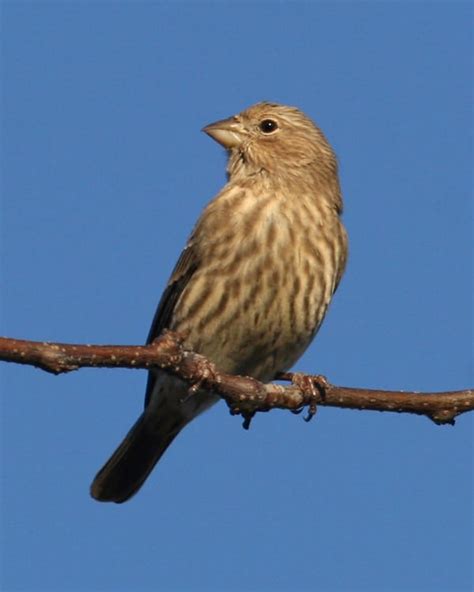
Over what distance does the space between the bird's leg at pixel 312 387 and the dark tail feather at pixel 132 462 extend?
187 cm

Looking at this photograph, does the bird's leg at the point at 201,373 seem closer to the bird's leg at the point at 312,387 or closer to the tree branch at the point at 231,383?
the tree branch at the point at 231,383

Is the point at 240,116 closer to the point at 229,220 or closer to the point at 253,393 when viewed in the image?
the point at 229,220

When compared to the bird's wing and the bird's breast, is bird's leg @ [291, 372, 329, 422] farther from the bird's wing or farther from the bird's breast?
the bird's wing

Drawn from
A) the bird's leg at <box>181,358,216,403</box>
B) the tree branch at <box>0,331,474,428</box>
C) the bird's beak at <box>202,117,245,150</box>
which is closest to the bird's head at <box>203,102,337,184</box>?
the bird's beak at <box>202,117,245,150</box>

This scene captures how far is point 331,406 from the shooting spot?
19.6ft

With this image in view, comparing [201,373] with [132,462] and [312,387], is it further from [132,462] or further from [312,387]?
[132,462]

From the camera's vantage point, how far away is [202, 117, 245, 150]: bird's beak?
8.55 meters

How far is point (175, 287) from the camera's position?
7859 millimetres

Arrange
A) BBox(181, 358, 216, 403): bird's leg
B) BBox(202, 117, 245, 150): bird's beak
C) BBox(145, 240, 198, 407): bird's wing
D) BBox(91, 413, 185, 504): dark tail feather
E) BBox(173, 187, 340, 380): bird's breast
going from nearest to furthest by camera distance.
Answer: BBox(181, 358, 216, 403): bird's leg < BBox(173, 187, 340, 380): bird's breast < BBox(145, 240, 198, 407): bird's wing < BBox(91, 413, 185, 504): dark tail feather < BBox(202, 117, 245, 150): bird's beak

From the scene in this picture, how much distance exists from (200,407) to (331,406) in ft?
7.78

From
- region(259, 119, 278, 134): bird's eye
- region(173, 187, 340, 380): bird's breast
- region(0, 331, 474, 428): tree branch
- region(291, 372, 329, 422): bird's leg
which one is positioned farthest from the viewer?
region(259, 119, 278, 134): bird's eye

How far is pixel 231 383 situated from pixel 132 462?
9.88 feet

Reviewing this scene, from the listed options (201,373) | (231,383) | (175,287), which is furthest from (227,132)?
(201,373)

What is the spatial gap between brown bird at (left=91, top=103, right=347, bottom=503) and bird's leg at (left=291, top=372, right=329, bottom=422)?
78cm
